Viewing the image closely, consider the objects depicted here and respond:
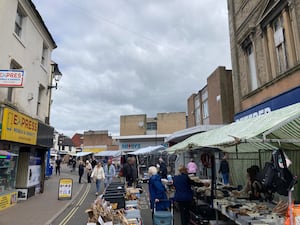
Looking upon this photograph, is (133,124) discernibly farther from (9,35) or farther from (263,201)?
(263,201)

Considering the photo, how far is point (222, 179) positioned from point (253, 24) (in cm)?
880

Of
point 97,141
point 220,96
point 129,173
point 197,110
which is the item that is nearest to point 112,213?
point 129,173

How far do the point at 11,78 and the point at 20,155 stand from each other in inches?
215

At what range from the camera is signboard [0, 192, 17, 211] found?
10.0 metres

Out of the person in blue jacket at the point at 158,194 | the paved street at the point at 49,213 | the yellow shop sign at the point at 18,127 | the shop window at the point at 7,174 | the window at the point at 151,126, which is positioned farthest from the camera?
the window at the point at 151,126

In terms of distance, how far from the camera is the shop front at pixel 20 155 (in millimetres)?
9742

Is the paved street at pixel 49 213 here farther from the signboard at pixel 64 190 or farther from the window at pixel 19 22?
the window at pixel 19 22

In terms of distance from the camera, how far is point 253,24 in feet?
37.6

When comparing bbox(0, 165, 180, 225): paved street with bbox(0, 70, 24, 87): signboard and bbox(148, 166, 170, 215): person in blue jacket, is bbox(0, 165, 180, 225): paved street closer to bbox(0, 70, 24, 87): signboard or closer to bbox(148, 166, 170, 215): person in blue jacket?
bbox(148, 166, 170, 215): person in blue jacket

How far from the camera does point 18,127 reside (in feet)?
34.0

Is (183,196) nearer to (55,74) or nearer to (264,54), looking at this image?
(264,54)

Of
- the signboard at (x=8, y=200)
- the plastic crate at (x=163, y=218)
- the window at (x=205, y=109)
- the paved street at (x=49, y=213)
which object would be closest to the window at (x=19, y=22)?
the signboard at (x=8, y=200)

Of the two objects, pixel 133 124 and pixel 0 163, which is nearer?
pixel 0 163

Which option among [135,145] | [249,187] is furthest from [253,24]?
[135,145]
